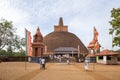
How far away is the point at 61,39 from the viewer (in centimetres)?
12331

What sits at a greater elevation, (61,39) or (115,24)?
(61,39)

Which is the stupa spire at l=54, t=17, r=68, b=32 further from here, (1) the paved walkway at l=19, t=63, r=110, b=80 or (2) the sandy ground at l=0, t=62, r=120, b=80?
(1) the paved walkway at l=19, t=63, r=110, b=80

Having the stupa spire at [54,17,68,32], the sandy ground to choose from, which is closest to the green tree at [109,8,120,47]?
the sandy ground

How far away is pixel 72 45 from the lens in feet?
395

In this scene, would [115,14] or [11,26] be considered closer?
[115,14]

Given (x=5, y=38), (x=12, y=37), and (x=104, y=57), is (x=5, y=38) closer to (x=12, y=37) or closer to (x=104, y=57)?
(x=12, y=37)

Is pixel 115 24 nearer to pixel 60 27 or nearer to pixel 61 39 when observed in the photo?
pixel 61 39


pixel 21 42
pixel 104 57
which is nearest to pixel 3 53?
pixel 21 42

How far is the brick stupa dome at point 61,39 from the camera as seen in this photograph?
12012 cm

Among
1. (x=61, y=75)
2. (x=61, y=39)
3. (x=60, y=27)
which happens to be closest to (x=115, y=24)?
(x=61, y=75)

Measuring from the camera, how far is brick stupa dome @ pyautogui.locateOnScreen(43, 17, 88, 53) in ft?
394

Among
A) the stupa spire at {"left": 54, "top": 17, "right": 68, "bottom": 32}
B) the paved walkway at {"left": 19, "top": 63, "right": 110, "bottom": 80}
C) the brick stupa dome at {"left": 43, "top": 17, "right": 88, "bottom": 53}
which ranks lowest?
the paved walkway at {"left": 19, "top": 63, "right": 110, "bottom": 80}

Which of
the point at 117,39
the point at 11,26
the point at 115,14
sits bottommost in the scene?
the point at 117,39

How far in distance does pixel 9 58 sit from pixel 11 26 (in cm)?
1300
